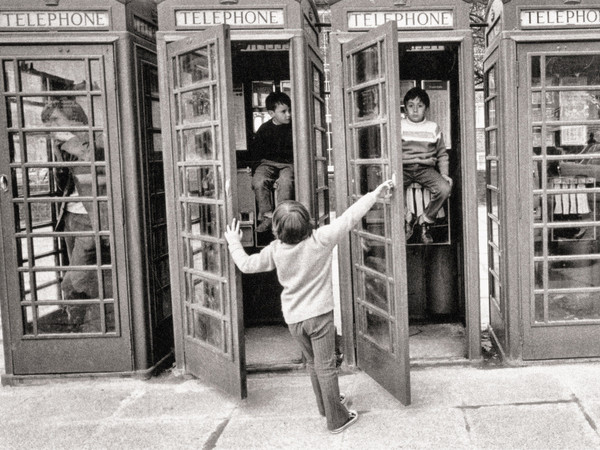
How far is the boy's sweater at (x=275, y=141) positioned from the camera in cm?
547

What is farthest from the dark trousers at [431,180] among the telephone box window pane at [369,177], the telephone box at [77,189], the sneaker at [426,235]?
the telephone box at [77,189]

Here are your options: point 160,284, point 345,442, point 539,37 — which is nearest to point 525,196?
point 539,37

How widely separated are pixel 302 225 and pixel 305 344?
2.34ft

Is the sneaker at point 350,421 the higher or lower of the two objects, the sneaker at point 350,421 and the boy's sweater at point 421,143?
the lower

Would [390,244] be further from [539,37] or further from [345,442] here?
[539,37]

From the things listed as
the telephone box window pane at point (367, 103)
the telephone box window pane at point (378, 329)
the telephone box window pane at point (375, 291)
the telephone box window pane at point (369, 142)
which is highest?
Answer: the telephone box window pane at point (367, 103)

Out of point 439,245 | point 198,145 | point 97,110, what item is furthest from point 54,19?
Answer: point 439,245

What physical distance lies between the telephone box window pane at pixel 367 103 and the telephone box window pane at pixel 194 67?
1.03 meters

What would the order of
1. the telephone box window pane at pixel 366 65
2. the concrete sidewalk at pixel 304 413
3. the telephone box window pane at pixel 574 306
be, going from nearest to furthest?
the concrete sidewalk at pixel 304 413 < the telephone box window pane at pixel 366 65 < the telephone box window pane at pixel 574 306

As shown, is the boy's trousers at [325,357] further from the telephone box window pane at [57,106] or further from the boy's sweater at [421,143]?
the telephone box window pane at [57,106]

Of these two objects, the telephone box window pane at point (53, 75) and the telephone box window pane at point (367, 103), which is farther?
the telephone box window pane at point (53, 75)

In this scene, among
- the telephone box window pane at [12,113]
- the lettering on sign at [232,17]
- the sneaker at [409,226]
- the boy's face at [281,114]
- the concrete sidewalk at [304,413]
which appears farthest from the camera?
the boy's face at [281,114]

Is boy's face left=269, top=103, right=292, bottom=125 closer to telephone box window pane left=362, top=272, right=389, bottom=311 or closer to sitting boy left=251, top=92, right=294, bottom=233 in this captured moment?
sitting boy left=251, top=92, right=294, bottom=233

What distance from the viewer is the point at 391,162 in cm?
391
